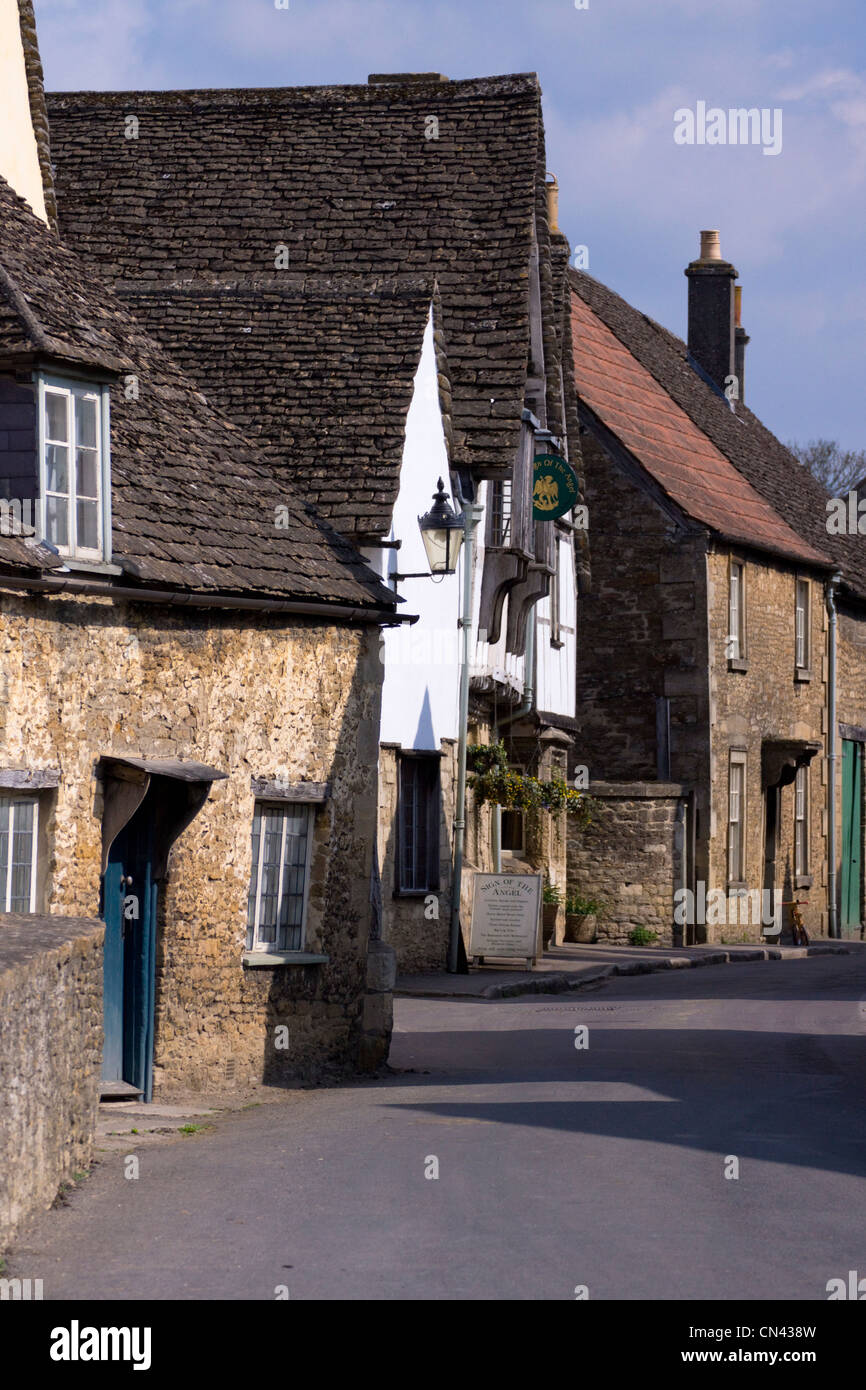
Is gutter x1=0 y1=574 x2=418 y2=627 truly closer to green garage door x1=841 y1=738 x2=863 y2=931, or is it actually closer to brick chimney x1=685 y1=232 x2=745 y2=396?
green garage door x1=841 y1=738 x2=863 y2=931

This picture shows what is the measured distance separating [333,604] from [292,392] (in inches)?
150

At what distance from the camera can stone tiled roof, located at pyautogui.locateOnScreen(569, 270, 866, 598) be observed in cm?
3400

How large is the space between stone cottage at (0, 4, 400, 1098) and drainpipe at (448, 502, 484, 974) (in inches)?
250

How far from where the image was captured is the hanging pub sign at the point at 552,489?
2338 cm

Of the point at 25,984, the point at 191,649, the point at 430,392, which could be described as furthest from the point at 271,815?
the point at 430,392

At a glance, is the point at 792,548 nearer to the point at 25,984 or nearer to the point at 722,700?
the point at 722,700

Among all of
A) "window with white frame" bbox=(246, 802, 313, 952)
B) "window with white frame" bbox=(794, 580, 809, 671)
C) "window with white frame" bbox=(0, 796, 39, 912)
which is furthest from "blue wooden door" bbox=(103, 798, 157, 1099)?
"window with white frame" bbox=(794, 580, 809, 671)

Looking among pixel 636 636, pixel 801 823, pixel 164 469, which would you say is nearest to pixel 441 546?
pixel 164 469

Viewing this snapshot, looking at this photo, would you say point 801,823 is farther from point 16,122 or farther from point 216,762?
point 216,762

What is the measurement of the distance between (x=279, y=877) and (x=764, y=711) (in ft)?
60.9

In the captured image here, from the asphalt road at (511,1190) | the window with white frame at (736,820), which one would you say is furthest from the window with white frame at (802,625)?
the asphalt road at (511,1190)

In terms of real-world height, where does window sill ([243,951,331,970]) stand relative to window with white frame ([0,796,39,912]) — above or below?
below

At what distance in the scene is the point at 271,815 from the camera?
43.8 feet

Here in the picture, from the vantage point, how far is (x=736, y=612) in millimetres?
30000
